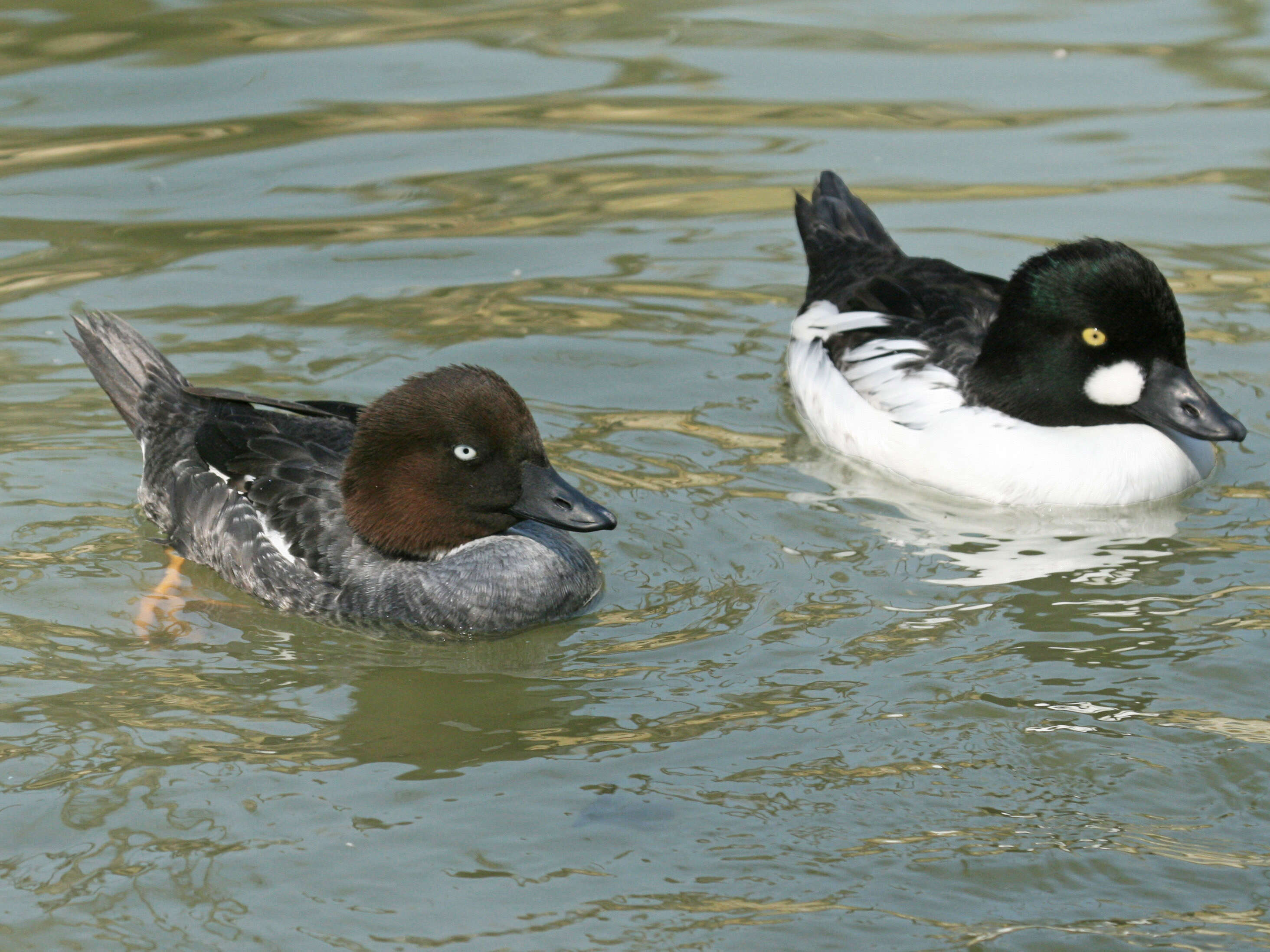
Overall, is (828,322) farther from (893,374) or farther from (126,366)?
(126,366)

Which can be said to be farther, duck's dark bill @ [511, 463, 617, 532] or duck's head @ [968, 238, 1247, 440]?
duck's head @ [968, 238, 1247, 440]

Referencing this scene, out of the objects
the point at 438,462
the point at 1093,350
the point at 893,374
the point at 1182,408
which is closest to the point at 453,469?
the point at 438,462

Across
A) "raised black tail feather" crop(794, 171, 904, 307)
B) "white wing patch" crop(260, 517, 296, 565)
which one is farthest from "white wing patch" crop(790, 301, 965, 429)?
"white wing patch" crop(260, 517, 296, 565)

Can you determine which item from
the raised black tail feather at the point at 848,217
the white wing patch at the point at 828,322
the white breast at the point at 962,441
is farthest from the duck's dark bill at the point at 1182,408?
the raised black tail feather at the point at 848,217

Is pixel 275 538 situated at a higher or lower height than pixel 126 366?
lower

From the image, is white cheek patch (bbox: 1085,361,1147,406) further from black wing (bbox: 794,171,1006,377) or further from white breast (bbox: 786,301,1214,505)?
black wing (bbox: 794,171,1006,377)

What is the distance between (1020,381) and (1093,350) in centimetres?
38

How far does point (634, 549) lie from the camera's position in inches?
285

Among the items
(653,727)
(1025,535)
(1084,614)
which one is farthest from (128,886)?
(1025,535)

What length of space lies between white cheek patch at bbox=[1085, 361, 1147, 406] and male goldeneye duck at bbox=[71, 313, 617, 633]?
8.26 feet

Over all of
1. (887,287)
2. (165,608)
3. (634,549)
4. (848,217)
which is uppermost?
(848,217)

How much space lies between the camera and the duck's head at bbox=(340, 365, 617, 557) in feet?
20.7

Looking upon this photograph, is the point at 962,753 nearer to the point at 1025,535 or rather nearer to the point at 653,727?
the point at 653,727

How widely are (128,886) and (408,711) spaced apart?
1343 millimetres
